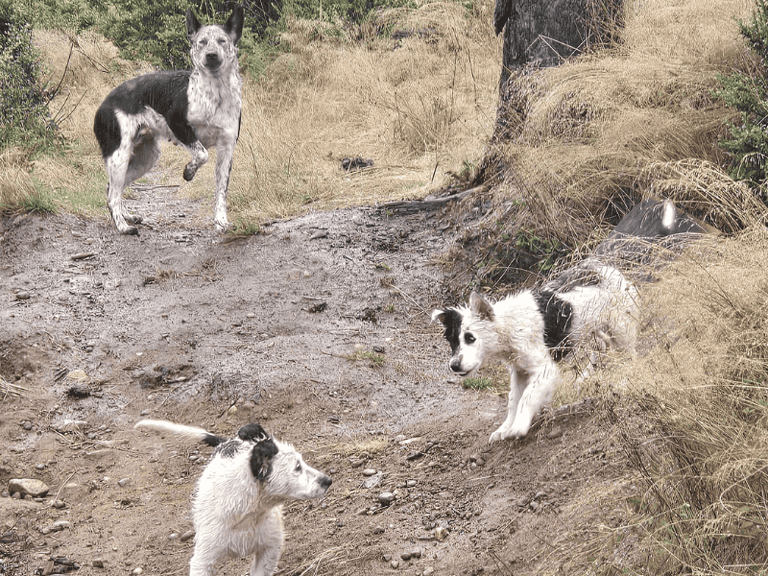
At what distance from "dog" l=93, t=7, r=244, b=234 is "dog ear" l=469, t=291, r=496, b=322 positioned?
4.09 metres

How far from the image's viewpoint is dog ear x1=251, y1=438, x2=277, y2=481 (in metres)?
2.88

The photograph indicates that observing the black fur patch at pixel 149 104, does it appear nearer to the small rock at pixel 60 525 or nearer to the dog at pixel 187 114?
the dog at pixel 187 114

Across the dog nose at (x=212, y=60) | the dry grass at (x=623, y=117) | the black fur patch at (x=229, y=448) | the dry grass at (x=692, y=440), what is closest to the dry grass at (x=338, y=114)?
the dog nose at (x=212, y=60)

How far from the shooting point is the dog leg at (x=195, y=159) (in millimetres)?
6961

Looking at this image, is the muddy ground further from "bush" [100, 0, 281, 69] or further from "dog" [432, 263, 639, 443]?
"bush" [100, 0, 281, 69]

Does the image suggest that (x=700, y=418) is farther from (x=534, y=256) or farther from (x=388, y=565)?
(x=534, y=256)

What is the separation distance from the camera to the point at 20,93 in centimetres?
920

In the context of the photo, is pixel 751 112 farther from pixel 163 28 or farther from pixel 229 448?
pixel 163 28

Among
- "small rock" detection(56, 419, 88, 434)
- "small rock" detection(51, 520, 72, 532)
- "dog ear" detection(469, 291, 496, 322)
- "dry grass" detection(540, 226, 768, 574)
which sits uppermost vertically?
"dry grass" detection(540, 226, 768, 574)

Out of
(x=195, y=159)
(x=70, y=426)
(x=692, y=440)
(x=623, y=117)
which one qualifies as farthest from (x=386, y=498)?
(x=195, y=159)

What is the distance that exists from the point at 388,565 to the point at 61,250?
16.7ft

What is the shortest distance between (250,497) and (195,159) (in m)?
4.68

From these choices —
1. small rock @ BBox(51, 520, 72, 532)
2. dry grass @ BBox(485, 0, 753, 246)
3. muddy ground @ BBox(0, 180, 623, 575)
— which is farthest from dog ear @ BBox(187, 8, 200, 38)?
small rock @ BBox(51, 520, 72, 532)

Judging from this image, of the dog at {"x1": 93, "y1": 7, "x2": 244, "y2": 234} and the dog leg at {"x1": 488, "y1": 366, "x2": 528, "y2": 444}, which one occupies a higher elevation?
the dog at {"x1": 93, "y1": 7, "x2": 244, "y2": 234}
